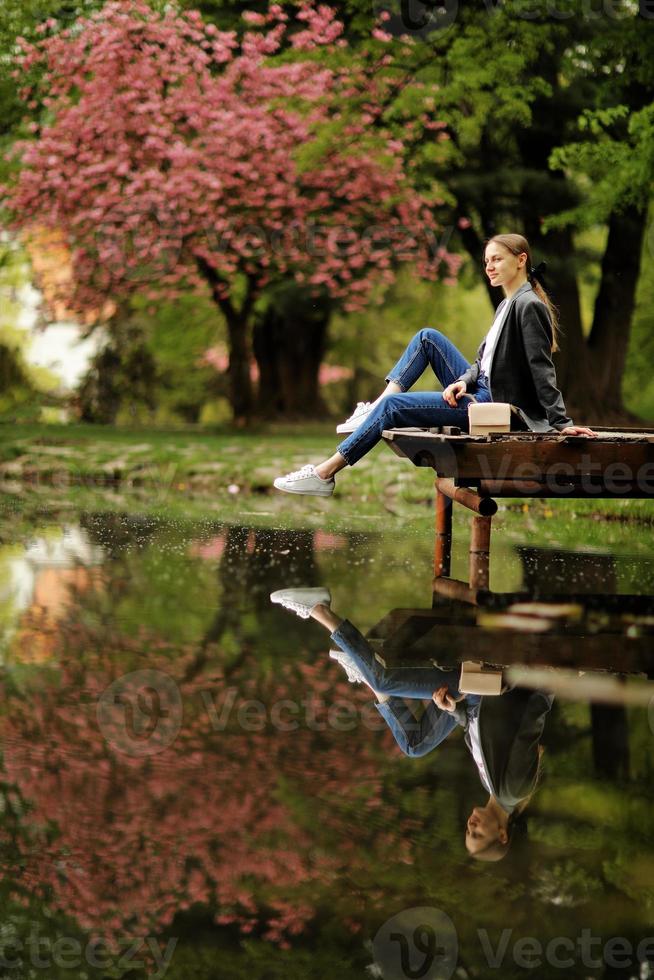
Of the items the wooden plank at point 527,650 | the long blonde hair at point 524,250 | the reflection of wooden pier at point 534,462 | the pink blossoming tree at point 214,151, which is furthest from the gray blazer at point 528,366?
the pink blossoming tree at point 214,151

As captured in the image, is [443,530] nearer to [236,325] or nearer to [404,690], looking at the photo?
[404,690]

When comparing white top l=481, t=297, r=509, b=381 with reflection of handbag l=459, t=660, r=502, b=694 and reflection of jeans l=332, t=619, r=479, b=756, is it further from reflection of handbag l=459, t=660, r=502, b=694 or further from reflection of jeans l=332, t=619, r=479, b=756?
reflection of handbag l=459, t=660, r=502, b=694

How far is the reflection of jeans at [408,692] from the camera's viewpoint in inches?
140

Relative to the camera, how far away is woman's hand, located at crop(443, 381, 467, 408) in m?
7.16

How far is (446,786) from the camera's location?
3.12 meters

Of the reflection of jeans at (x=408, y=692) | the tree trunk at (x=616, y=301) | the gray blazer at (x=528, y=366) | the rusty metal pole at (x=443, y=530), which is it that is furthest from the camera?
the tree trunk at (x=616, y=301)

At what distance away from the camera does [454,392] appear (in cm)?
718

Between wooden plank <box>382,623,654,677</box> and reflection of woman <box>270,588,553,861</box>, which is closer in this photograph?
reflection of woman <box>270,588,553,861</box>

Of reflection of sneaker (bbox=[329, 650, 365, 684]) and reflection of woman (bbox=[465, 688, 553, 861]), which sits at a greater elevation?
reflection of woman (bbox=[465, 688, 553, 861])

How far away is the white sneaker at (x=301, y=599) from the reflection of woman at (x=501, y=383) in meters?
1.14

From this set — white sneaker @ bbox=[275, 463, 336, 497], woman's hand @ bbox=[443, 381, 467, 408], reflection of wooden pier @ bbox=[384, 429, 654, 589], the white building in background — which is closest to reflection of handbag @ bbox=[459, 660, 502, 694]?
reflection of wooden pier @ bbox=[384, 429, 654, 589]

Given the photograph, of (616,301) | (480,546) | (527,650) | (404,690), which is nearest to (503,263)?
(480,546)

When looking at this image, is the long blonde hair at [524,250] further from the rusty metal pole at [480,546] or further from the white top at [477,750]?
the white top at [477,750]

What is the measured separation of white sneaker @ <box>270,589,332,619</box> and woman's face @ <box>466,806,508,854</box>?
Answer: 2603mm
